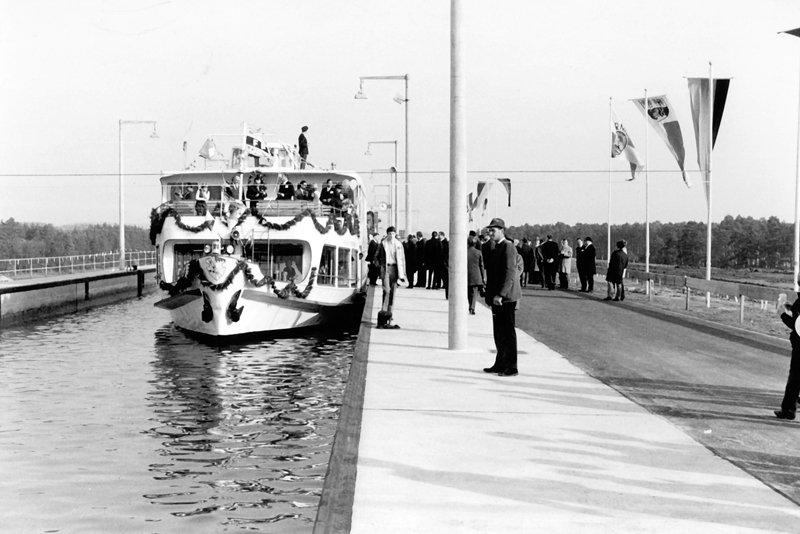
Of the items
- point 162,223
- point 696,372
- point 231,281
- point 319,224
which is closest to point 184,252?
point 162,223

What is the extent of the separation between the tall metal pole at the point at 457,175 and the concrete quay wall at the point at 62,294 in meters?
18.3

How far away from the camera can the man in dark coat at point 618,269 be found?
25219mm

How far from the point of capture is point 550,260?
31.8 meters

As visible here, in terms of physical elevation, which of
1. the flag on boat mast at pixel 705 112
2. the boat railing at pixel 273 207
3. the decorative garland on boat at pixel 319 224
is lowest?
the decorative garland on boat at pixel 319 224

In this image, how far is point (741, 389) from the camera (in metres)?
10.7

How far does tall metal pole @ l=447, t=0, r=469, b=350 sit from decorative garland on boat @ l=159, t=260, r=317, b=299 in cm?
885

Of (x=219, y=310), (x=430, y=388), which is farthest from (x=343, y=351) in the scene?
(x=430, y=388)

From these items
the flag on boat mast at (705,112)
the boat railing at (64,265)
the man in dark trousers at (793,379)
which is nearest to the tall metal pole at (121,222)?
the boat railing at (64,265)

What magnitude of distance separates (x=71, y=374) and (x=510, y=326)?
964 cm

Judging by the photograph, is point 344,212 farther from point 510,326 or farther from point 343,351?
point 510,326

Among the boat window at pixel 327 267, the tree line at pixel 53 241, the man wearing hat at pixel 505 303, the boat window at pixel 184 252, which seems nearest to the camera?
the man wearing hat at pixel 505 303

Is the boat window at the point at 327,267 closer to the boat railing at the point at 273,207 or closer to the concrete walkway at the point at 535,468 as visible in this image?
the boat railing at the point at 273,207

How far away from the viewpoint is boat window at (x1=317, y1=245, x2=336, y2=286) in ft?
81.5

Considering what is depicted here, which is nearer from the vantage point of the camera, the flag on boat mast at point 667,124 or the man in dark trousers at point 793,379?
the man in dark trousers at point 793,379
